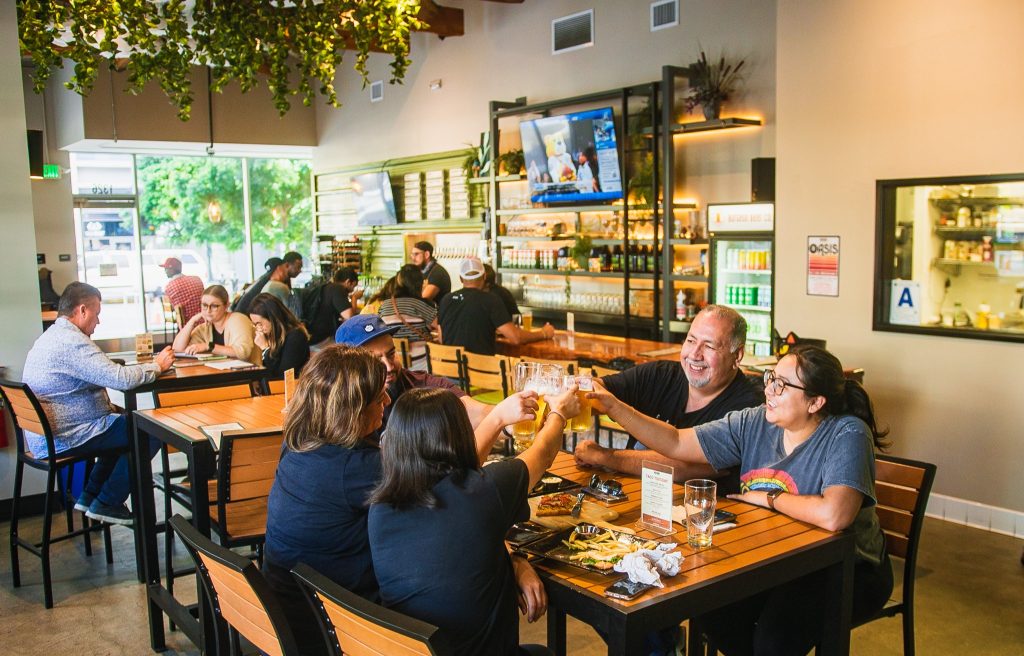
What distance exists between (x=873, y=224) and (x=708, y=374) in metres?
2.90

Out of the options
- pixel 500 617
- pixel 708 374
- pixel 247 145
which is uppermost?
pixel 247 145

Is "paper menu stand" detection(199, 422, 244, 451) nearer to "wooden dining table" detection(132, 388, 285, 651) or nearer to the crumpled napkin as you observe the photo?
"wooden dining table" detection(132, 388, 285, 651)

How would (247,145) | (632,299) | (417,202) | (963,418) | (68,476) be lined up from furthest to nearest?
(247,145) < (417,202) < (632,299) < (963,418) < (68,476)

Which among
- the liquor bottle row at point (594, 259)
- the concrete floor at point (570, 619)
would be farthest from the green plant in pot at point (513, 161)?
the concrete floor at point (570, 619)

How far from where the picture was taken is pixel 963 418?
5.57 meters

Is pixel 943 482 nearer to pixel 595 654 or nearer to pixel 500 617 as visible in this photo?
pixel 595 654

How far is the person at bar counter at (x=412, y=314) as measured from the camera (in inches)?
304

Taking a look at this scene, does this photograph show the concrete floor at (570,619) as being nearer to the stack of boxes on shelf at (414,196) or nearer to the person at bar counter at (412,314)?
the person at bar counter at (412,314)

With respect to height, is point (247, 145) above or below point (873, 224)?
above

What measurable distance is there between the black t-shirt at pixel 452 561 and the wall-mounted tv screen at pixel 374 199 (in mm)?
10222

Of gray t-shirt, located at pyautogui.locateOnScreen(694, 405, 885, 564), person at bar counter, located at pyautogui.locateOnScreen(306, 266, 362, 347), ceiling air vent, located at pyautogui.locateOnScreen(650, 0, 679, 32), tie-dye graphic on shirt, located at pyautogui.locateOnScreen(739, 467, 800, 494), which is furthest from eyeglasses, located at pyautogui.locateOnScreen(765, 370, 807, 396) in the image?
person at bar counter, located at pyautogui.locateOnScreen(306, 266, 362, 347)

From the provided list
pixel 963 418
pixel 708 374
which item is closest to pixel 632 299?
pixel 963 418

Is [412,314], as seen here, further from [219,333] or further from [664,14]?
[664,14]

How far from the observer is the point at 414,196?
1186 centimetres
